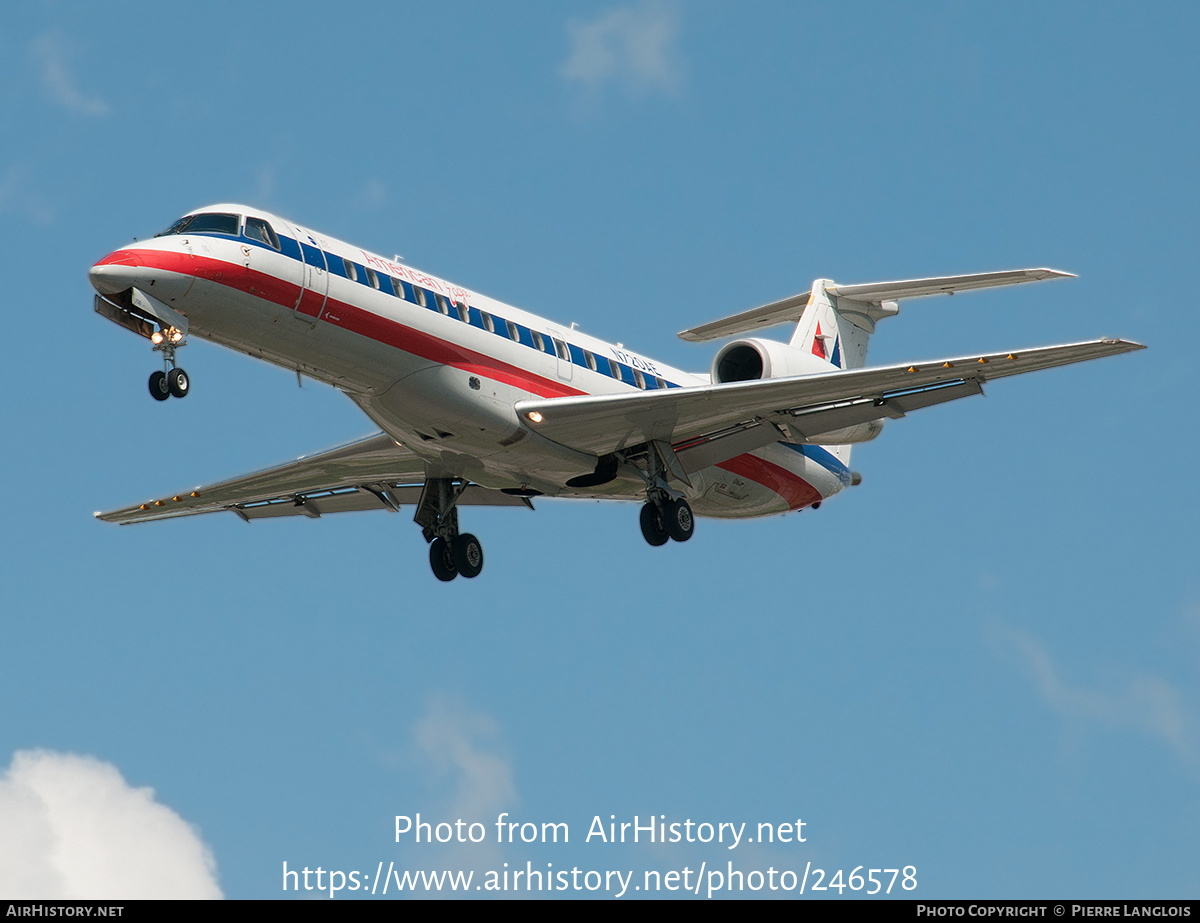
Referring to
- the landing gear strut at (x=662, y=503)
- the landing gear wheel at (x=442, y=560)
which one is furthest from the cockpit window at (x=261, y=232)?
the landing gear strut at (x=662, y=503)

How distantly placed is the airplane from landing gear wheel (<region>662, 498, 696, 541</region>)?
0.07 ft

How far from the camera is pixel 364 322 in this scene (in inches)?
840

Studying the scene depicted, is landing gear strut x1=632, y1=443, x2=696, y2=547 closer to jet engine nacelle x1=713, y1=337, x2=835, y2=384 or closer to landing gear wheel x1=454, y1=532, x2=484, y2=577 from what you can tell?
jet engine nacelle x1=713, y1=337, x2=835, y2=384

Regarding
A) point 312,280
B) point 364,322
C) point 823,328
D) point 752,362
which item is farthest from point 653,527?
point 312,280

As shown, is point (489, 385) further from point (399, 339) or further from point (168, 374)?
point (168, 374)

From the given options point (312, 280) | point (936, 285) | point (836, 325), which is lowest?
point (312, 280)

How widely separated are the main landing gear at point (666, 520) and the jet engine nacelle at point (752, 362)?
2.27 m

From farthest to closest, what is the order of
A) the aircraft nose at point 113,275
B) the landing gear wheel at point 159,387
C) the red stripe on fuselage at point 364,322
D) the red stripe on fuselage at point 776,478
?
the red stripe on fuselage at point 776,478
the red stripe on fuselage at point 364,322
the landing gear wheel at point 159,387
the aircraft nose at point 113,275

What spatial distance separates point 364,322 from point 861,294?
10.4 meters

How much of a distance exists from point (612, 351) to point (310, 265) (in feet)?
19.6

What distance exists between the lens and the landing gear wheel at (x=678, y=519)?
80.2ft

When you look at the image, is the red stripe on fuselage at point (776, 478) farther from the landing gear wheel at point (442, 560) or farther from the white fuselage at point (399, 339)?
the landing gear wheel at point (442, 560)

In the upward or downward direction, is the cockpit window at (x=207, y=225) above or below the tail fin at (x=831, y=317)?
below

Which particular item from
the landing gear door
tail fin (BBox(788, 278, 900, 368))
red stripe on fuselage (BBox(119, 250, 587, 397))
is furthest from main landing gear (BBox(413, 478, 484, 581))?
tail fin (BBox(788, 278, 900, 368))
